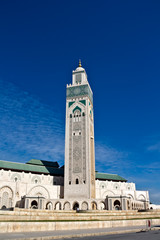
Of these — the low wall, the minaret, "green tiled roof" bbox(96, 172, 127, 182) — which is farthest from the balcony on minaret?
the low wall

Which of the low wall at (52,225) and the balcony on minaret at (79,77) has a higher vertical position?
the balcony on minaret at (79,77)

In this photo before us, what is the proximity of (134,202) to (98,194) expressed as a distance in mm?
7403

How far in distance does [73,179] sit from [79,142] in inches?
273

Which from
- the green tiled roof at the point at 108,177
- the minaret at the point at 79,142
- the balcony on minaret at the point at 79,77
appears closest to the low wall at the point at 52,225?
the minaret at the point at 79,142

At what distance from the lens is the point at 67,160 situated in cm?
4225

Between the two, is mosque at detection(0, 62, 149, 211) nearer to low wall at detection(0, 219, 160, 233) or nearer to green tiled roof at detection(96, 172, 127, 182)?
green tiled roof at detection(96, 172, 127, 182)

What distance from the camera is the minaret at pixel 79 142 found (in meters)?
39.6

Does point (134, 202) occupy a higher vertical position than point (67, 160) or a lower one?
lower

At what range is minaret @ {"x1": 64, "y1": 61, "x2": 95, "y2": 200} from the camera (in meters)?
39.6

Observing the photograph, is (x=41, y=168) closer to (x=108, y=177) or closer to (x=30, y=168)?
(x=30, y=168)

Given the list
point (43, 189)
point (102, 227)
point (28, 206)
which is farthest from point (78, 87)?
point (102, 227)

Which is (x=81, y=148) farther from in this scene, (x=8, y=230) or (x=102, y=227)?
(x=8, y=230)

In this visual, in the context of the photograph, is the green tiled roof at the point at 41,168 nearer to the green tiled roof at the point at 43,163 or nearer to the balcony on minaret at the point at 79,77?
the green tiled roof at the point at 43,163

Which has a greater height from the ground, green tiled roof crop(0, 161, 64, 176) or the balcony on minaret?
the balcony on minaret
